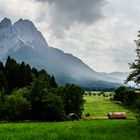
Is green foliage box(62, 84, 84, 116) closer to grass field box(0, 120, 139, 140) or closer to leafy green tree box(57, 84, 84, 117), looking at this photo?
leafy green tree box(57, 84, 84, 117)

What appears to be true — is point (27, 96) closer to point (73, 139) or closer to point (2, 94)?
point (2, 94)

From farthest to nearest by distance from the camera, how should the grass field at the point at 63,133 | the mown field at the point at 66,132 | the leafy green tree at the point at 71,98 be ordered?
the leafy green tree at the point at 71,98, the mown field at the point at 66,132, the grass field at the point at 63,133

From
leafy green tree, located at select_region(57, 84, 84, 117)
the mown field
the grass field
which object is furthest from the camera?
leafy green tree, located at select_region(57, 84, 84, 117)

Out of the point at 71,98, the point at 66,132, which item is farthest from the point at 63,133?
the point at 71,98

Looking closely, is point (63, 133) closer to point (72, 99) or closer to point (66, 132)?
point (66, 132)

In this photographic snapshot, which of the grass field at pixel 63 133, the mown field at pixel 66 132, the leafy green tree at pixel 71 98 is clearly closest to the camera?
the grass field at pixel 63 133

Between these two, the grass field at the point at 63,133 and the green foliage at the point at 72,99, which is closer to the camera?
the grass field at the point at 63,133

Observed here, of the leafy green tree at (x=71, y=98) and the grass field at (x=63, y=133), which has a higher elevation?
the leafy green tree at (x=71, y=98)

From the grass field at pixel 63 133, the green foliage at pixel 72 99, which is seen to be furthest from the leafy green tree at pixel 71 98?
the grass field at pixel 63 133

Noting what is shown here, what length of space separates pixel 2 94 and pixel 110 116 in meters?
41.8

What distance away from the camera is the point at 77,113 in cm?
14125

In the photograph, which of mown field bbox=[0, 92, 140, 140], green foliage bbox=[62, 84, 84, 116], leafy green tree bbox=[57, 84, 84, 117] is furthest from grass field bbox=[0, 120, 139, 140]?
green foliage bbox=[62, 84, 84, 116]

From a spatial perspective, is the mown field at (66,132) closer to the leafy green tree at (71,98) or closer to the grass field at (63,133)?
the grass field at (63,133)

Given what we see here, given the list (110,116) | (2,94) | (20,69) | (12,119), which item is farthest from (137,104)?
(20,69)
